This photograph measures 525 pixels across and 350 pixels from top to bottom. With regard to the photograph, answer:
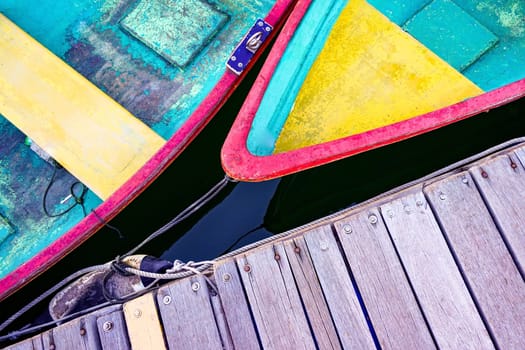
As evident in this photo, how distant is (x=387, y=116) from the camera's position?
3.17m

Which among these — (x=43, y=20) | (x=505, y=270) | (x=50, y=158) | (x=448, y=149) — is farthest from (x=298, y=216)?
(x=43, y=20)

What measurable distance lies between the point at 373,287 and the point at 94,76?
287 cm

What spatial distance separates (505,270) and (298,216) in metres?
1.68

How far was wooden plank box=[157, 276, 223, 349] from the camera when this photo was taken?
8.24 feet

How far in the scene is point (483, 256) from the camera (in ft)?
8.02

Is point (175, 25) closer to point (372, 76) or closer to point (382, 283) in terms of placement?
point (372, 76)

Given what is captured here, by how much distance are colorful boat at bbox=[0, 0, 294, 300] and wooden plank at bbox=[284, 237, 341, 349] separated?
48.1 inches

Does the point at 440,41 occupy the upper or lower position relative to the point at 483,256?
upper

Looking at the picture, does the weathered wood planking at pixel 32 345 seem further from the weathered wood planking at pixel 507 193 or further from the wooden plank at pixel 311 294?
the weathered wood planking at pixel 507 193

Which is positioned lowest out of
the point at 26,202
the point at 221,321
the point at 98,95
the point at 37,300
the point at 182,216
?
the point at 221,321

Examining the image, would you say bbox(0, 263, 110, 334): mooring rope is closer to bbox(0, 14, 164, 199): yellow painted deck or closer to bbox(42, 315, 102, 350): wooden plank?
bbox(42, 315, 102, 350): wooden plank

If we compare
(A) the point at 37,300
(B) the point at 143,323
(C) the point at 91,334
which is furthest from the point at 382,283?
(A) the point at 37,300

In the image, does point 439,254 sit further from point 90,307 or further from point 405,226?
point 90,307

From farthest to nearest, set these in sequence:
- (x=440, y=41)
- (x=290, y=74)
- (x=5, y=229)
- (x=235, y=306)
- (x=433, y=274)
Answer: (x=5, y=229) < (x=440, y=41) < (x=290, y=74) < (x=235, y=306) < (x=433, y=274)
